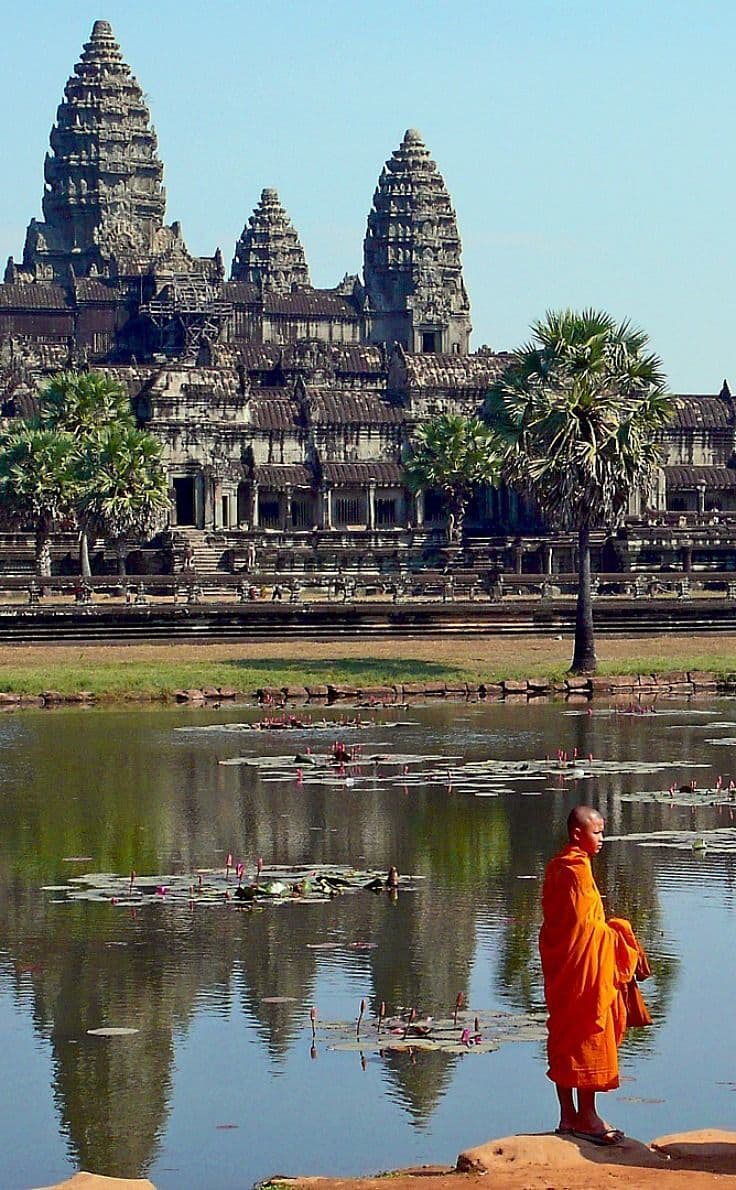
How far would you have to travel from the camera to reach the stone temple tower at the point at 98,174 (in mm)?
147250

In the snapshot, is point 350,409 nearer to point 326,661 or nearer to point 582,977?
point 326,661

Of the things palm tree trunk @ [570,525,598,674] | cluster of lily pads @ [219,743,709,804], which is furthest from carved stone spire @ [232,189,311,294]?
cluster of lily pads @ [219,743,709,804]

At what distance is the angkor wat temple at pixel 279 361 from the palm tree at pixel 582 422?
43.9 m

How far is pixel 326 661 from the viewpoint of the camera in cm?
4969

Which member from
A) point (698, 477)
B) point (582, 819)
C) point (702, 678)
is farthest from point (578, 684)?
point (698, 477)

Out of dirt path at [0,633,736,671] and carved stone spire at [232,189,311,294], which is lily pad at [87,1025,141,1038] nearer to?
dirt path at [0,633,736,671]

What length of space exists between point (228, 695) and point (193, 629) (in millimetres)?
11805

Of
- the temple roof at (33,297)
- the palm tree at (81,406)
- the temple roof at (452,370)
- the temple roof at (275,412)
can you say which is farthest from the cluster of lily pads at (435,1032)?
the temple roof at (33,297)

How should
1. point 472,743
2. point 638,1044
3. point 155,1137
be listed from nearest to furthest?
point 155,1137 < point 638,1044 < point 472,743

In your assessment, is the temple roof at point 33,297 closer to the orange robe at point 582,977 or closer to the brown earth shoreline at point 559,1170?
the orange robe at point 582,977

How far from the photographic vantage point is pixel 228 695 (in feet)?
144

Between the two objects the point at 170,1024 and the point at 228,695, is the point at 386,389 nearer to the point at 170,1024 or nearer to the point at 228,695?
the point at 228,695

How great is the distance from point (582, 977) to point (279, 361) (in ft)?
370

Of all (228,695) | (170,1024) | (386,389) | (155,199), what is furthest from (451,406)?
(170,1024)
